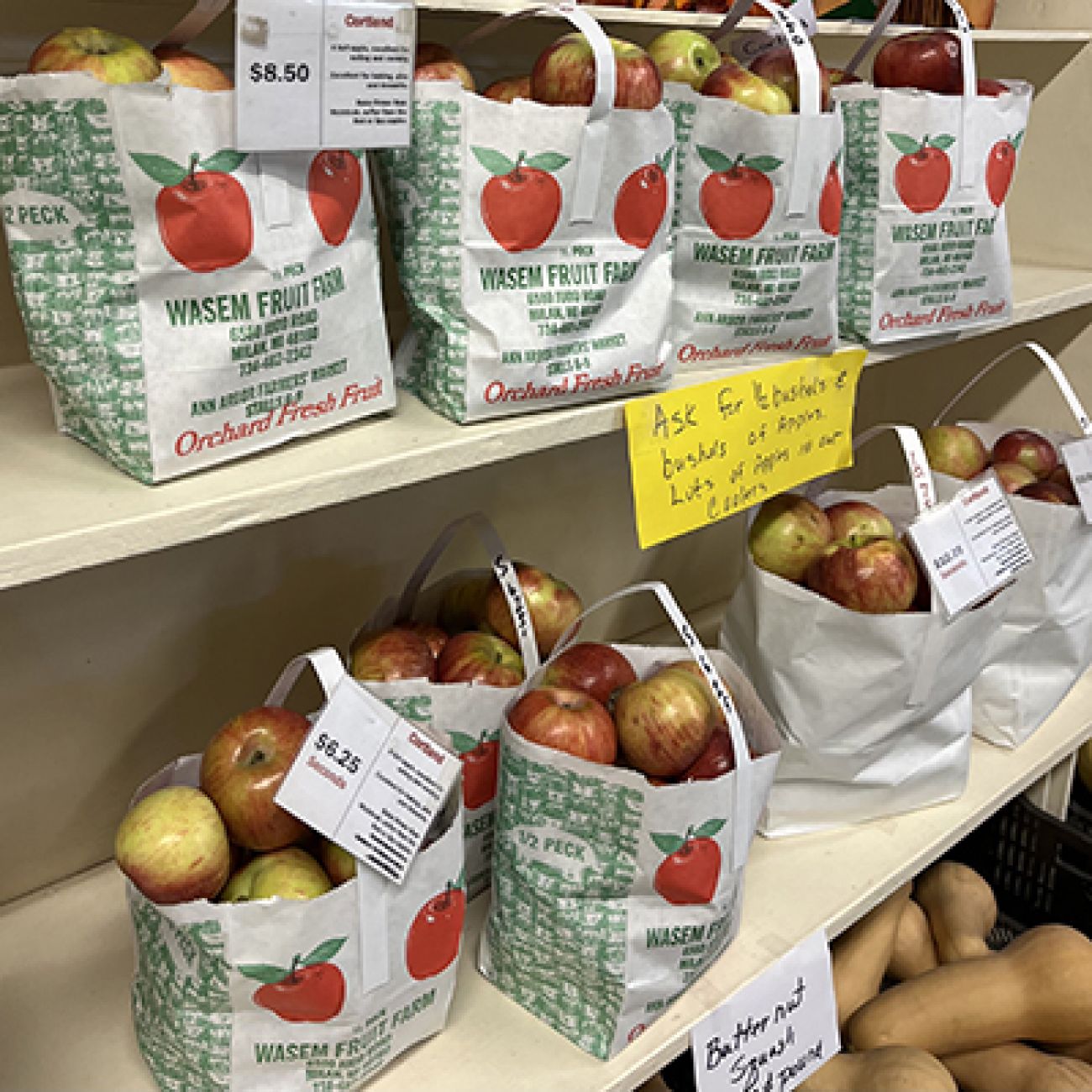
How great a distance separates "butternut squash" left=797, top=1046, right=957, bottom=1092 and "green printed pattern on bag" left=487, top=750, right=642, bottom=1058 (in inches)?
15.0

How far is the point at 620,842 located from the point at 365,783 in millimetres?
194

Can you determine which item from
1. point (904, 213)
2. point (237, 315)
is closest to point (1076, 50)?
point (904, 213)

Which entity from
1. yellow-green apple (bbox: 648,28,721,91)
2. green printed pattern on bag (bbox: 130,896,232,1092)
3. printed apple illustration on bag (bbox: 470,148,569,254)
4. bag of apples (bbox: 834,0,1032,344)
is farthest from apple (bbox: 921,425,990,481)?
green printed pattern on bag (bbox: 130,896,232,1092)

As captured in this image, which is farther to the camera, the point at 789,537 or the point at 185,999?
the point at 789,537

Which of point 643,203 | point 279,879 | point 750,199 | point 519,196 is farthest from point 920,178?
point 279,879

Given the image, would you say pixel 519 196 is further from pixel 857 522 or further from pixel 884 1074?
pixel 884 1074

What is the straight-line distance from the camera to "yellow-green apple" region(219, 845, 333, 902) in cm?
76

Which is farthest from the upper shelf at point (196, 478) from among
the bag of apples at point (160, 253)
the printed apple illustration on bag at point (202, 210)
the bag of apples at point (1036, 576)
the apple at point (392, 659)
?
the bag of apples at point (1036, 576)

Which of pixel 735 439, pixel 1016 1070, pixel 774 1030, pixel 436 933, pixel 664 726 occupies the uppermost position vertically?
pixel 735 439

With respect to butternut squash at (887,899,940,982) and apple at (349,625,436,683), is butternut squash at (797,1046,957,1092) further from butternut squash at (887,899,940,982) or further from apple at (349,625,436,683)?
apple at (349,625,436,683)

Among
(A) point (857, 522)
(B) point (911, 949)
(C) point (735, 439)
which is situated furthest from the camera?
(B) point (911, 949)

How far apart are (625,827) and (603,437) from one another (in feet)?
1.98

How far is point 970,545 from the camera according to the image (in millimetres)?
1092

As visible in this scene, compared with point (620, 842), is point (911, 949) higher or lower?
lower
